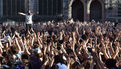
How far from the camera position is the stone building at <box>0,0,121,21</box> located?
32031 mm

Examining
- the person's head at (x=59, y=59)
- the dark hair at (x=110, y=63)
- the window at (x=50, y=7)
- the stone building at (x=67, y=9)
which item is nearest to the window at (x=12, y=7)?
the stone building at (x=67, y=9)

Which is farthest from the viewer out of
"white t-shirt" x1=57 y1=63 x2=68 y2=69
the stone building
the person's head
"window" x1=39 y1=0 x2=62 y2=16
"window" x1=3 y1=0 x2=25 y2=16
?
"window" x1=3 y1=0 x2=25 y2=16

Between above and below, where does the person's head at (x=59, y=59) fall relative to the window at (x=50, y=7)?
below

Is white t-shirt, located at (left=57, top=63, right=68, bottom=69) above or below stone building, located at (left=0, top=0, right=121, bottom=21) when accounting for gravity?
below

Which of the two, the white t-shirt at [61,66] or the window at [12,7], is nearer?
the white t-shirt at [61,66]

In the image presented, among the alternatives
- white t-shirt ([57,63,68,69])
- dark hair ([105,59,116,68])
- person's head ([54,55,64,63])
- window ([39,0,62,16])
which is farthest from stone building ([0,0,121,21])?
white t-shirt ([57,63,68,69])

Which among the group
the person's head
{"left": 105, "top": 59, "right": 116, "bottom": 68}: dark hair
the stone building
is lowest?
{"left": 105, "top": 59, "right": 116, "bottom": 68}: dark hair

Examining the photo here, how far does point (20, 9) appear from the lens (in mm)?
36688

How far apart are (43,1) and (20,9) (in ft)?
12.2

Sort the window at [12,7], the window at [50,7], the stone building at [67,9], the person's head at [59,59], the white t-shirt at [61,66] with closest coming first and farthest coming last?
the white t-shirt at [61,66] < the person's head at [59,59] < the stone building at [67,9] < the window at [50,7] < the window at [12,7]

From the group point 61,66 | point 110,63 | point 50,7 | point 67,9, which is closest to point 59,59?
point 61,66

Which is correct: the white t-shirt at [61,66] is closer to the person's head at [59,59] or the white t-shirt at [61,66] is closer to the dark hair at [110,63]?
the person's head at [59,59]

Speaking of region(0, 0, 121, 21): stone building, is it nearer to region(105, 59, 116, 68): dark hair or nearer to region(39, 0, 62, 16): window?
region(39, 0, 62, 16): window

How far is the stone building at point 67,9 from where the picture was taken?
1261 inches
